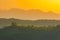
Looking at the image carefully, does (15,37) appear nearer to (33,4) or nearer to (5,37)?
(5,37)

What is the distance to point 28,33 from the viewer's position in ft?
3.61

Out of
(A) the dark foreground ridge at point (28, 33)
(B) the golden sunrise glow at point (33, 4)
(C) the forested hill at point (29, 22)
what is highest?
(B) the golden sunrise glow at point (33, 4)

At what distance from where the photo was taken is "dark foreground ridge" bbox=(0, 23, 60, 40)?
42.5 inches

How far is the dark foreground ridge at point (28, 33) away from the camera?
1.08 m

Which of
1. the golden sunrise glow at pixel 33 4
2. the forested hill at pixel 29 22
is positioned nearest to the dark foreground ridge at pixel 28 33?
the forested hill at pixel 29 22

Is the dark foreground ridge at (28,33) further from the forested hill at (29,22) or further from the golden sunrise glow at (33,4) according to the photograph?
the golden sunrise glow at (33,4)

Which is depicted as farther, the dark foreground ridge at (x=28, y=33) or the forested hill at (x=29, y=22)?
the forested hill at (x=29, y=22)

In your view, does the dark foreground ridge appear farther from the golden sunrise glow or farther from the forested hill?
the golden sunrise glow

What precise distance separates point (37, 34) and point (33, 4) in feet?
1.26

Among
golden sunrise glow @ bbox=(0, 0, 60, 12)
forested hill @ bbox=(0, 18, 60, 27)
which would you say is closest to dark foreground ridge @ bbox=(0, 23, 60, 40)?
forested hill @ bbox=(0, 18, 60, 27)

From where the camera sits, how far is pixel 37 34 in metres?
1.10

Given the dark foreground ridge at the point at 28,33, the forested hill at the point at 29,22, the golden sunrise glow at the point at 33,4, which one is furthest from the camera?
the golden sunrise glow at the point at 33,4

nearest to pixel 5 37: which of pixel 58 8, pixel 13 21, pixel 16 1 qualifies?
pixel 13 21

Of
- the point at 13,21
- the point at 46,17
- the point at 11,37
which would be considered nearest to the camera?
the point at 11,37
